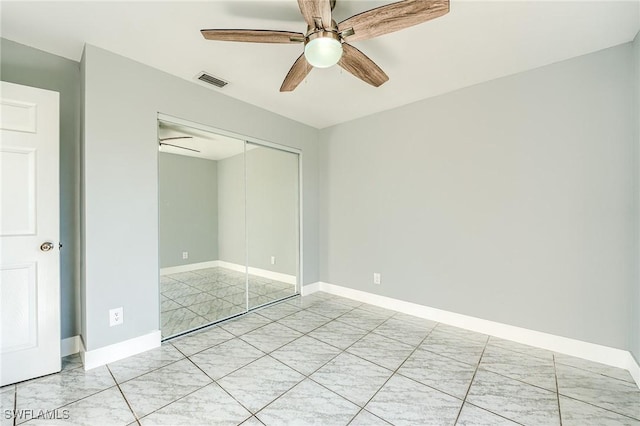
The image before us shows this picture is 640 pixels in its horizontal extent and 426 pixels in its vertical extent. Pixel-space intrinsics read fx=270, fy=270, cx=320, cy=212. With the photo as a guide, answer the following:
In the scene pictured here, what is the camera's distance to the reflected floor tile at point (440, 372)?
1.84 m

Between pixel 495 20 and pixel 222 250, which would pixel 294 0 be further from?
pixel 222 250

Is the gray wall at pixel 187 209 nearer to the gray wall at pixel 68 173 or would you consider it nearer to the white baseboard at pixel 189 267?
the white baseboard at pixel 189 267

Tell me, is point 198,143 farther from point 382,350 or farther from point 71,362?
point 382,350

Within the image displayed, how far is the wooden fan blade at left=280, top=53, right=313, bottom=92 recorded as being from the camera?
6.23ft

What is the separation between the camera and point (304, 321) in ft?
9.62

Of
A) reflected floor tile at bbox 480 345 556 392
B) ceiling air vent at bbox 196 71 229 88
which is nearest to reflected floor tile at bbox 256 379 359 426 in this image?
reflected floor tile at bbox 480 345 556 392

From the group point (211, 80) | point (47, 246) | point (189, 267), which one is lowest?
point (189, 267)

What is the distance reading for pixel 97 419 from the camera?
60.1 inches

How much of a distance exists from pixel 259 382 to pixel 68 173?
229cm

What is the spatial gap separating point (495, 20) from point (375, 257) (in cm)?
253

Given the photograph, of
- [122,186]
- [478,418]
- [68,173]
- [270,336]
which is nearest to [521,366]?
[478,418]

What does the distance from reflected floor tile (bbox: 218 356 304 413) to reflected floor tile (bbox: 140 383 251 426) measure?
2.5 inches

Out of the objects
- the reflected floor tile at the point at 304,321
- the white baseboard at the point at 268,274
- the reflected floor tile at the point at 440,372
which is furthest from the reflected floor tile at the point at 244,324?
the reflected floor tile at the point at 440,372

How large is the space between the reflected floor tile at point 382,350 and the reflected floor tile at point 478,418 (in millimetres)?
550
